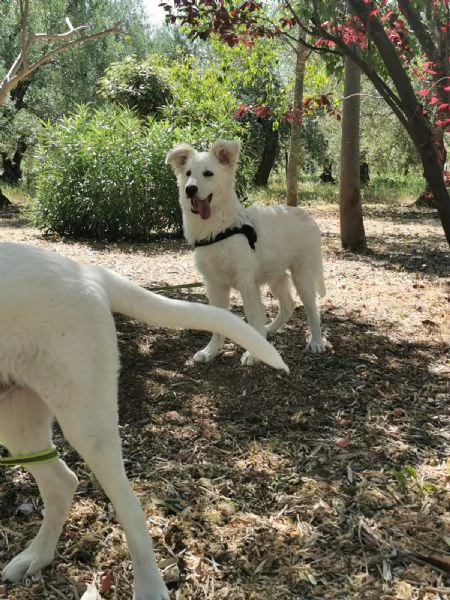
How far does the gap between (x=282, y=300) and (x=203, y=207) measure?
4.37 ft

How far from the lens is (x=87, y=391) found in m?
1.98

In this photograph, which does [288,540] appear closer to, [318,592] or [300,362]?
[318,592]

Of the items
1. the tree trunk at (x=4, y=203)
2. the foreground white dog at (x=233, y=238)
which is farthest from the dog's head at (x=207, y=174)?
the tree trunk at (x=4, y=203)

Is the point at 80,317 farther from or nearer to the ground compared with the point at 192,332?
farther from the ground

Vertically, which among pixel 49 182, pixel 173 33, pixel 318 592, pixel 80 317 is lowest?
pixel 318 592

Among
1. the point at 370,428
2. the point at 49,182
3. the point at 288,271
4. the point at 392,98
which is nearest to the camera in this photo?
the point at 370,428

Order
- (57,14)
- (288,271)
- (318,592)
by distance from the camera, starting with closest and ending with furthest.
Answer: (318,592) → (288,271) → (57,14)

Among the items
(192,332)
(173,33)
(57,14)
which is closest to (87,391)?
(192,332)

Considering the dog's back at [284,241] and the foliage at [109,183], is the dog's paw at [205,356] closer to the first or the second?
the dog's back at [284,241]

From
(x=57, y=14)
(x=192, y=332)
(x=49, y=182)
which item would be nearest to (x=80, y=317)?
(x=192, y=332)

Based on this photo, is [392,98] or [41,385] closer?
[41,385]

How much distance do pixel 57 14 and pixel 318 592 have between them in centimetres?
2366

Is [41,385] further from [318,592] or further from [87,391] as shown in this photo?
[318,592]

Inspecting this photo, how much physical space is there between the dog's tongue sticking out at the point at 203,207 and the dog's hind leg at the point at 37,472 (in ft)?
8.79
